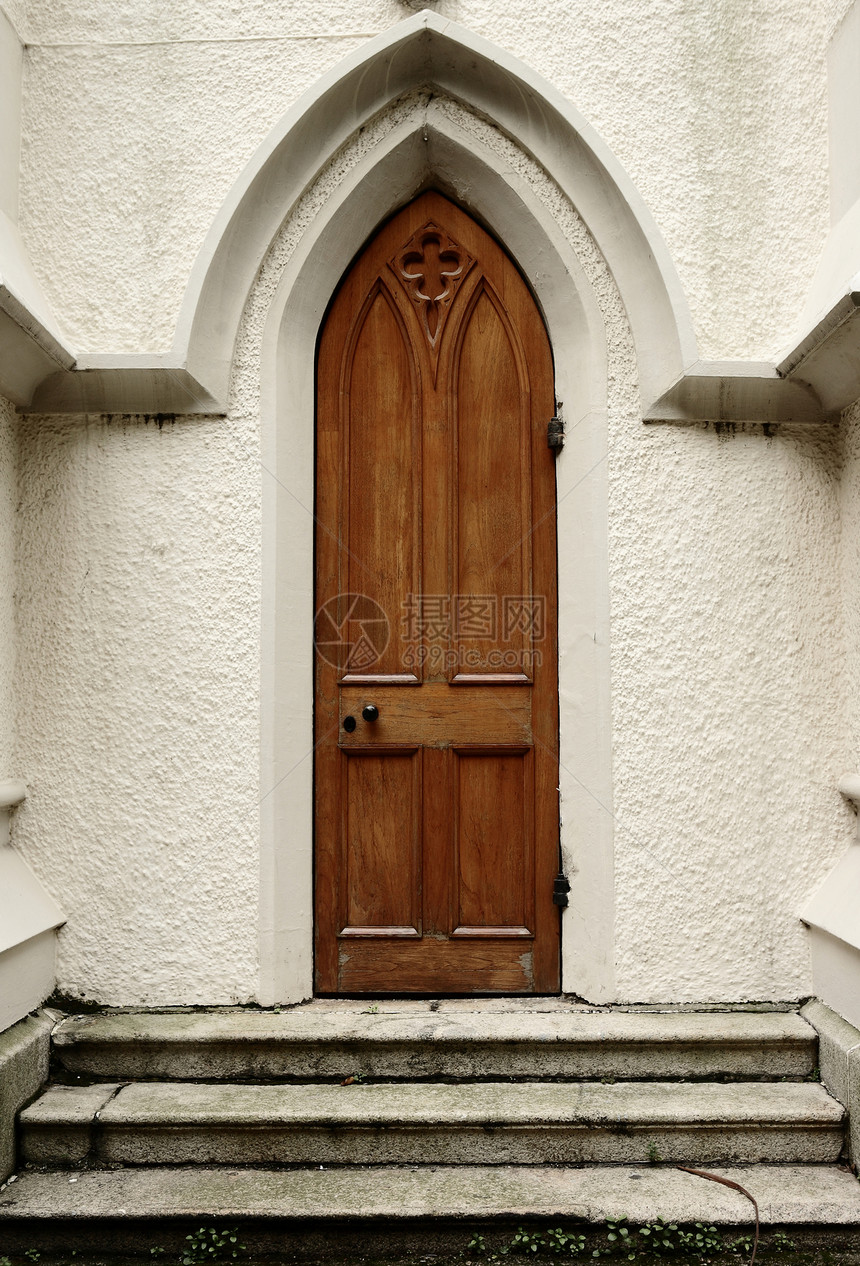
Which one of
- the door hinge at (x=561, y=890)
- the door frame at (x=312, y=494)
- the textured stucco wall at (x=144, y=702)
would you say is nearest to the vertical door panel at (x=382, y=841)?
the door frame at (x=312, y=494)

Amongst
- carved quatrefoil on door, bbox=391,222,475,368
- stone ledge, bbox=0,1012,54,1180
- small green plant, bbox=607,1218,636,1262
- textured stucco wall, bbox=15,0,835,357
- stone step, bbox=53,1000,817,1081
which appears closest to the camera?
small green plant, bbox=607,1218,636,1262

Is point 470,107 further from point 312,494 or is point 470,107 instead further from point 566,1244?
point 566,1244

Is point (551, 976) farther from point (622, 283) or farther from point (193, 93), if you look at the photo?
point (193, 93)

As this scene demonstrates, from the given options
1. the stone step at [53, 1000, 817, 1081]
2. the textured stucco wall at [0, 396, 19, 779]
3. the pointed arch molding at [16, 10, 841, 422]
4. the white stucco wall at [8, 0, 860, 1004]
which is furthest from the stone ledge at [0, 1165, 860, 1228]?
the pointed arch molding at [16, 10, 841, 422]

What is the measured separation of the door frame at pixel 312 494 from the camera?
2.99 m

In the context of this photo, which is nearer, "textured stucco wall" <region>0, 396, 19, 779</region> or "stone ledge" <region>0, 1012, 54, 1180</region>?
"stone ledge" <region>0, 1012, 54, 1180</region>

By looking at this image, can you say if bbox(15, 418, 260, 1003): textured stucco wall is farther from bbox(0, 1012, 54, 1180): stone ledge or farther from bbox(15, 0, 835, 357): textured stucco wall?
bbox(15, 0, 835, 357): textured stucco wall

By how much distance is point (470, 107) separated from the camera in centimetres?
315

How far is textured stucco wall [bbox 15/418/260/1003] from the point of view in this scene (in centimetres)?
296

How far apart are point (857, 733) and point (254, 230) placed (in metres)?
2.91

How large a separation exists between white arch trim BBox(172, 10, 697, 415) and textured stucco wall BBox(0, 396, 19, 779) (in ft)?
2.35

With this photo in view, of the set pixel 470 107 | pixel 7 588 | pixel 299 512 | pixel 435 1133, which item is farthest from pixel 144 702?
pixel 470 107

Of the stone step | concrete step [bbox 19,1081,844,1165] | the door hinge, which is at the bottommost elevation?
concrete step [bbox 19,1081,844,1165]

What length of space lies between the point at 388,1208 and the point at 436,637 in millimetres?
1848
